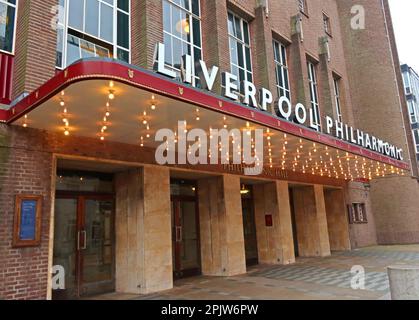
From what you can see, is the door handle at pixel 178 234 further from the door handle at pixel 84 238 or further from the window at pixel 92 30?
the window at pixel 92 30

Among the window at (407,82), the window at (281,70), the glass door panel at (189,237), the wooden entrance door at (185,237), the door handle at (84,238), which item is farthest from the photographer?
the window at (407,82)

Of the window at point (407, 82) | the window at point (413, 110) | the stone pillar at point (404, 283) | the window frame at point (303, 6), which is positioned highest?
the window at point (407, 82)

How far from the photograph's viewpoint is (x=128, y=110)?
657cm

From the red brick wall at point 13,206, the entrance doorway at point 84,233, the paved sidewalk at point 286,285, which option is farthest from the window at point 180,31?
the paved sidewalk at point 286,285

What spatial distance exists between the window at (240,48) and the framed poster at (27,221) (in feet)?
28.9

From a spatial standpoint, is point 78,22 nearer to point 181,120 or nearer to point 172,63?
point 172,63

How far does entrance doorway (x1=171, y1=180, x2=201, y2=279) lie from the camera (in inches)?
436

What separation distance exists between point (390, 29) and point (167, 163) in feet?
79.8

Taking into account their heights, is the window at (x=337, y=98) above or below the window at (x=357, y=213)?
above

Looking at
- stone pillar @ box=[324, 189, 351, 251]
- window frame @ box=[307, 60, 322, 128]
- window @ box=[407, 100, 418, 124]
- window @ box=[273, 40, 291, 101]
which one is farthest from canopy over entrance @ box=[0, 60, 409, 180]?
window @ box=[407, 100, 418, 124]

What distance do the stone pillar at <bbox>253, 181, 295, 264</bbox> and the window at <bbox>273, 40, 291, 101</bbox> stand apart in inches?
170

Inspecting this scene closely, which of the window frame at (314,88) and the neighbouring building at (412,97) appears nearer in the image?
the window frame at (314,88)

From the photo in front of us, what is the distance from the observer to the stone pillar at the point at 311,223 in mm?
16578

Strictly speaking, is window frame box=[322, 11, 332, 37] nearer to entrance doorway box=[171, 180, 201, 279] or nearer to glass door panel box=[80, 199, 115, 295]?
entrance doorway box=[171, 180, 201, 279]
